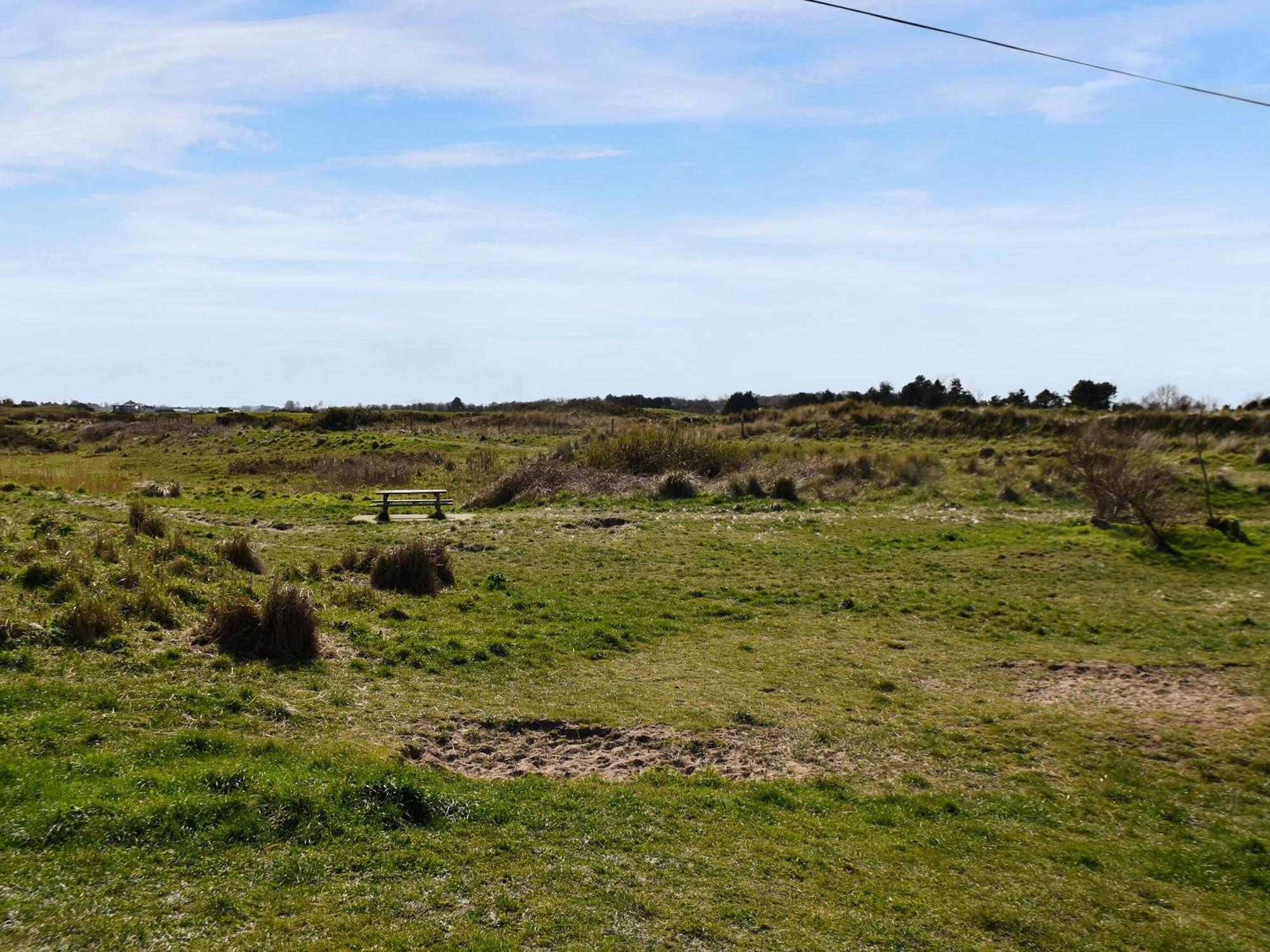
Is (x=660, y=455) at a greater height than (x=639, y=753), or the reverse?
(x=660, y=455)

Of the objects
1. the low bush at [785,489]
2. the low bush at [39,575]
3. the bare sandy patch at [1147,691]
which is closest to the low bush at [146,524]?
the low bush at [39,575]

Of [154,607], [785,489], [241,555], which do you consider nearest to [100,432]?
[785,489]

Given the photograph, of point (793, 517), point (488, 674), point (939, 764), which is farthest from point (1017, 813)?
point (793, 517)

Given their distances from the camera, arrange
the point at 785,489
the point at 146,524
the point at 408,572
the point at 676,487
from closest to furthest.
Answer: the point at 408,572 < the point at 146,524 < the point at 785,489 < the point at 676,487

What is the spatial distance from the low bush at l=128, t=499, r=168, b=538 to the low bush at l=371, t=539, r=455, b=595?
380 cm

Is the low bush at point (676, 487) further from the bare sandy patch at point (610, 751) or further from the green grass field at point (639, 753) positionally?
the bare sandy patch at point (610, 751)

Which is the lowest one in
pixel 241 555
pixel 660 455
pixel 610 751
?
pixel 610 751

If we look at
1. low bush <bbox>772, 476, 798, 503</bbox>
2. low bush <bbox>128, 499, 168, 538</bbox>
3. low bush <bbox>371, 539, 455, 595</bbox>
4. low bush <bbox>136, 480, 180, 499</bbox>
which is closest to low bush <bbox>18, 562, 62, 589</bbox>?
low bush <bbox>128, 499, 168, 538</bbox>

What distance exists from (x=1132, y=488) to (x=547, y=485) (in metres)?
17.6

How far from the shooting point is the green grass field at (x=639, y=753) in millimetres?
5512

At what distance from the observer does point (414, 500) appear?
27438mm

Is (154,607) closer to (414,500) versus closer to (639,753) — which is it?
(639,753)

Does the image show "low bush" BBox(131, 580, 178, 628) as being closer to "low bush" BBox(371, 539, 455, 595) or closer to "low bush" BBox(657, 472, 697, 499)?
"low bush" BBox(371, 539, 455, 595)

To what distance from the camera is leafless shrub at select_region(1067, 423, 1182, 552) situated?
2122 cm
